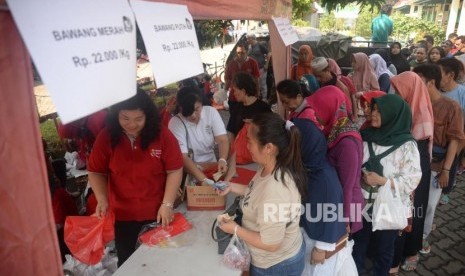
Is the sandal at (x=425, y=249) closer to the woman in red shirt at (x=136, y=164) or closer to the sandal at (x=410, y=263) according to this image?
the sandal at (x=410, y=263)

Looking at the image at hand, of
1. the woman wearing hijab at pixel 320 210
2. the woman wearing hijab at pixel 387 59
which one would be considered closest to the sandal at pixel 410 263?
the woman wearing hijab at pixel 320 210

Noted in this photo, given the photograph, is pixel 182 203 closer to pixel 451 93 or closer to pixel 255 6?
pixel 255 6

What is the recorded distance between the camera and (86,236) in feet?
6.21

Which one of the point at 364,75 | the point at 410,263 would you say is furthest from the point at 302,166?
the point at 364,75

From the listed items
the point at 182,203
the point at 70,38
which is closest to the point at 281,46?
the point at 182,203

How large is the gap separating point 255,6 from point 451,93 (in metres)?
2.31

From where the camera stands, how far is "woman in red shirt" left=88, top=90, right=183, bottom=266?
1.92 metres

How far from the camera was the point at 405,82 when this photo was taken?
2982mm

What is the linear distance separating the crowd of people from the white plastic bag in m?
0.01

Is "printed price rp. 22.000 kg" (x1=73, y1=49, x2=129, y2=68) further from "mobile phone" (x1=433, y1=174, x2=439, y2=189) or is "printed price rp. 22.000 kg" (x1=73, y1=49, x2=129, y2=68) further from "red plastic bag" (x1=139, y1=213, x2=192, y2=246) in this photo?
"mobile phone" (x1=433, y1=174, x2=439, y2=189)

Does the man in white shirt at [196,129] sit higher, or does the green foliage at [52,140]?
the man in white shirt at [196,129]

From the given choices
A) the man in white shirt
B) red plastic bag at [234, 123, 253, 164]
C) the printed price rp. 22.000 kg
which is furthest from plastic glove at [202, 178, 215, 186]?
the printed price rp. 22.000 kg

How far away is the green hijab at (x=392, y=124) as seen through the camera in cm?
232

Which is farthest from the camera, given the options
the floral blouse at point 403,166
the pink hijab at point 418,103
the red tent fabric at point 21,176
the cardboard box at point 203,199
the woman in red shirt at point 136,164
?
the pink hijab at point 418,103
